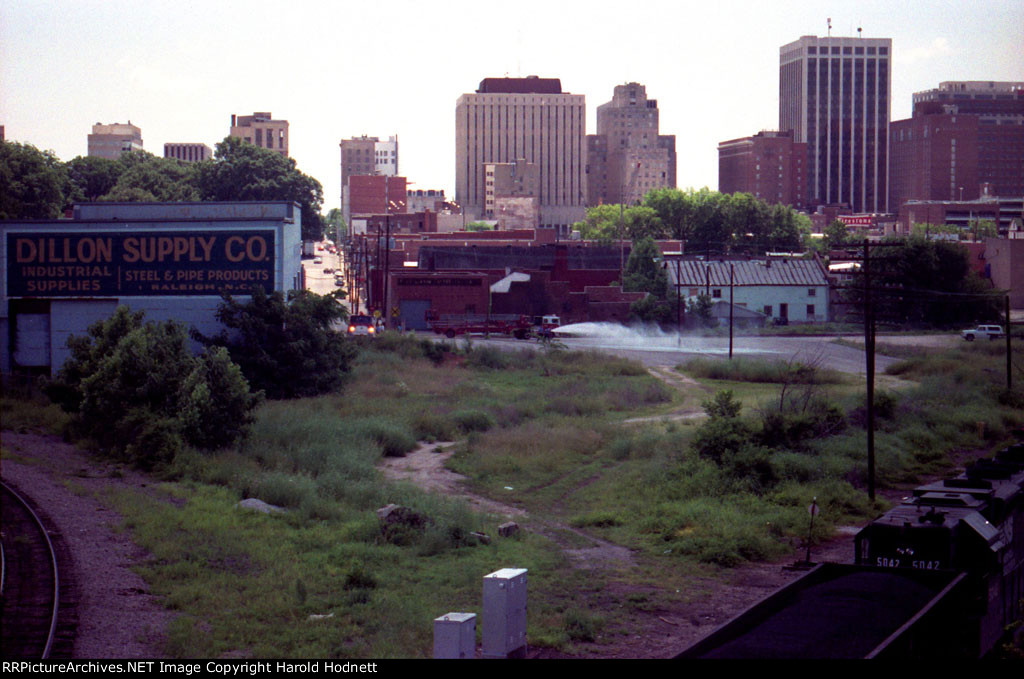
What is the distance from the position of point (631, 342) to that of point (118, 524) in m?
60.9

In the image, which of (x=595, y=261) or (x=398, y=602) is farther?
(x=595, y=261)

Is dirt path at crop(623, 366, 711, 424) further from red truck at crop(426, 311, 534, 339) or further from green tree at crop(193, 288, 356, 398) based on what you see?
red truck at crop(426, 311, 534, 339)

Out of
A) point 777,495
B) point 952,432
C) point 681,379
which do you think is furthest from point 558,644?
point 681,379

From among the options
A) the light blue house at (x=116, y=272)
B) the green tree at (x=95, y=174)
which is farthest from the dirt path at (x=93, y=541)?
the green tree at (x=95, y=174)

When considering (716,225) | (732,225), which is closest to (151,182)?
(716,225)

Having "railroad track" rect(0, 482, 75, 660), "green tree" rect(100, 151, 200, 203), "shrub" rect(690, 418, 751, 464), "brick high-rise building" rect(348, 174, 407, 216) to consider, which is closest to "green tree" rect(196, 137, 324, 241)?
"green tree" rect(100, 151, 200, 203)

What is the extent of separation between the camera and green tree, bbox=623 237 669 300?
9025 centimetres

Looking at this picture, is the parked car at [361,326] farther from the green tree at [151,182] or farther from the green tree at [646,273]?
the green tree at [151,182]

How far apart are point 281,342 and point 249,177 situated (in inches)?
3421

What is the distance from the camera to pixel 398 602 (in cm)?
1714

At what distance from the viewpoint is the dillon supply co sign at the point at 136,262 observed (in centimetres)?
4303

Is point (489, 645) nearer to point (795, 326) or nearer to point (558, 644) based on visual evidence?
point (558, 644)

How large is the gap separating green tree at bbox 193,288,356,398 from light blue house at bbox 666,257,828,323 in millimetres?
52933

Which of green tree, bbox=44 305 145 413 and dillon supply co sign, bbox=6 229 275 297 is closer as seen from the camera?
green tree, bbox=44 305 145 413
